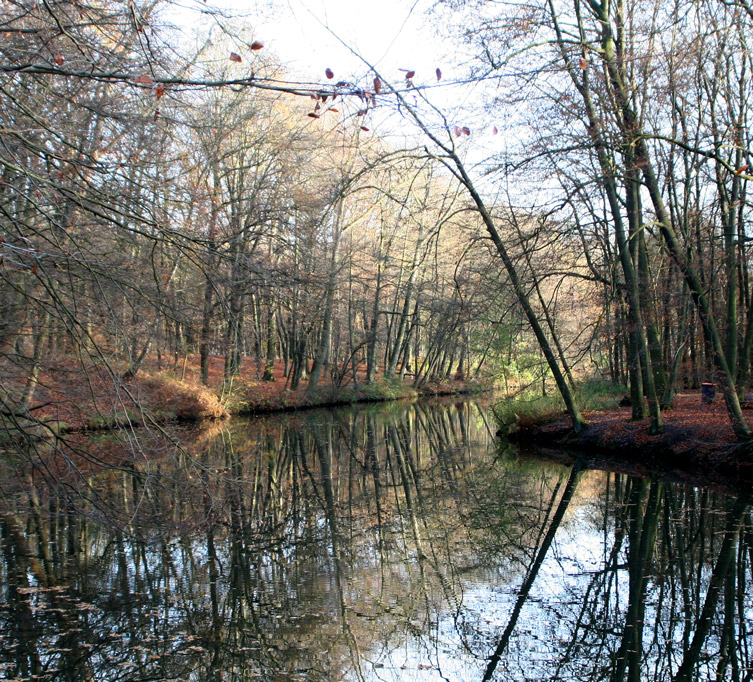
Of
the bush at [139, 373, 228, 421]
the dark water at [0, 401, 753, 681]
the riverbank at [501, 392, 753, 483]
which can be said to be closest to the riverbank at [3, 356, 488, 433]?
the bush at [139, 373, 228, 421]

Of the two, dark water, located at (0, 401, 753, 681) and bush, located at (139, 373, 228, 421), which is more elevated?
bush, located at (139, 373, 228, 421)

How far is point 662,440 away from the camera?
11727mm

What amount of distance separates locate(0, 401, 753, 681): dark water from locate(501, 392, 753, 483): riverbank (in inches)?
47.5

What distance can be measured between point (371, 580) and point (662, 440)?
25.0ft

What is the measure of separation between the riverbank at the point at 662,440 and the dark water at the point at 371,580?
3.96ft

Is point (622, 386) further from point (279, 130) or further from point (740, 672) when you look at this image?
point (740, 672)

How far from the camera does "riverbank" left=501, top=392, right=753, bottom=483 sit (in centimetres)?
1008

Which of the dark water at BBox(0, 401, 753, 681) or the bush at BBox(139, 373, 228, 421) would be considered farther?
the bush at BBox(139, 373, 228, 421)

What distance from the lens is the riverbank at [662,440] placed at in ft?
33.1

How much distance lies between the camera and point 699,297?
33.3 ft

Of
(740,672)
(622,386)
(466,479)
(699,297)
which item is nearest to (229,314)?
(740,672)

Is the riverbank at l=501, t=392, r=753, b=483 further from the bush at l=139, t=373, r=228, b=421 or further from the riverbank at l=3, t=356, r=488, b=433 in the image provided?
the bush at l=139, t=373, r=228, b=421

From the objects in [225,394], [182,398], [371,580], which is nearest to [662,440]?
[371,580]

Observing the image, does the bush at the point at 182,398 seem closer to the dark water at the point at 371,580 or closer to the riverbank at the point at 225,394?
the riverbank at the point at 225,394
